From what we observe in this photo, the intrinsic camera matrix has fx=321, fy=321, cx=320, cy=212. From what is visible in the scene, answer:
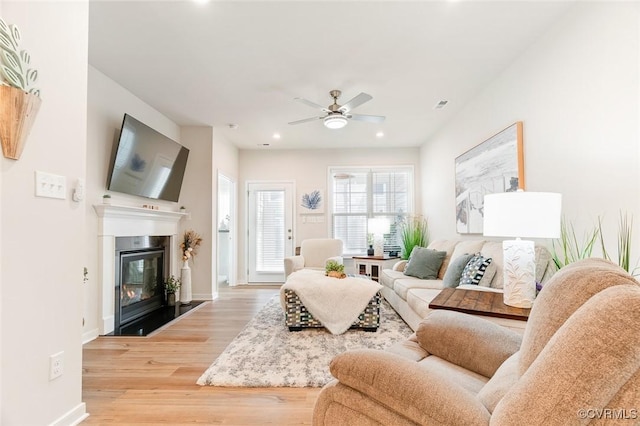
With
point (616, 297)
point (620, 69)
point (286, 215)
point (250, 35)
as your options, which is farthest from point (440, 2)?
point (286, 215)

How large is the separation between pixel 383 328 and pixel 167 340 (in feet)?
7.04

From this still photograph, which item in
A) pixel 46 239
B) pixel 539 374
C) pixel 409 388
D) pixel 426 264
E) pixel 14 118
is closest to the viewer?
pixel 539 374

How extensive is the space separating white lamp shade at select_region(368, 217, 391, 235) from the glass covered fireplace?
336cm

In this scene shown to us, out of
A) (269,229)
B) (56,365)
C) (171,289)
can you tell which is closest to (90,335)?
(171,289)

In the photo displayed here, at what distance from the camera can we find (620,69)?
193 centimetres

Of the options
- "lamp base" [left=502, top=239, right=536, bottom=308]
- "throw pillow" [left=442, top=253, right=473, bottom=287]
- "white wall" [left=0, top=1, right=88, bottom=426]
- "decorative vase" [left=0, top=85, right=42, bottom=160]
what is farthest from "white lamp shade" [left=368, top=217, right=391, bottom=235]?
"decorative vase" [left=0, top=85, right=42, bottom=160]

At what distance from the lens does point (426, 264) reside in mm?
4020

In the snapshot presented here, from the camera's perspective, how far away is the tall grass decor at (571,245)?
216 centimetres

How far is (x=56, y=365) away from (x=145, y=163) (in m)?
2.77

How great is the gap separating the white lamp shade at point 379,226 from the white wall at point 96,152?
151 inches

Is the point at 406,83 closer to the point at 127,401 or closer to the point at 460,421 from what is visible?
the point at 460,421

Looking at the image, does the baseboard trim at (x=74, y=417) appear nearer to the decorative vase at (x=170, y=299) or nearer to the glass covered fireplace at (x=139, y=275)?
the glass covered fireplace at (x=139, y=275)

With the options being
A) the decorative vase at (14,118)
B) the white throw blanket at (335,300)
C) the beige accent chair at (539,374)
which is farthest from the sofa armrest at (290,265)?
the decorative vase at (14,118)

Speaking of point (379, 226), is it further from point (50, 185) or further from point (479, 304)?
point (50, 185)
